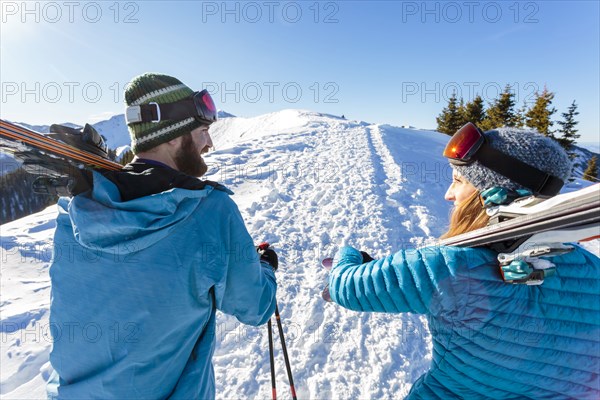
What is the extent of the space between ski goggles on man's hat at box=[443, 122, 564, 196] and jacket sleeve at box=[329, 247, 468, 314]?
1.35ft

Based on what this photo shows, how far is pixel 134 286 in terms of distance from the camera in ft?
4.36

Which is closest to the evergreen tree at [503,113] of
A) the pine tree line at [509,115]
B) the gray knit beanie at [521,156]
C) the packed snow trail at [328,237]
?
the pine tree line at [509,115]

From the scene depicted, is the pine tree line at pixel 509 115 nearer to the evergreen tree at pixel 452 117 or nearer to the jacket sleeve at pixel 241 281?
the evergreen tree at pixel 452 117

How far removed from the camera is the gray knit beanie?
4.07 feet

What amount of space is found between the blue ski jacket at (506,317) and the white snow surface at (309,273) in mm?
2367

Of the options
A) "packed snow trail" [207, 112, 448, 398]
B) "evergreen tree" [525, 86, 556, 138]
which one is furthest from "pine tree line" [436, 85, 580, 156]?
"packed snow trail" [207, 112, 448, 398]

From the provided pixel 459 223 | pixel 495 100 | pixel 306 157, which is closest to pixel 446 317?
pixel 459 223

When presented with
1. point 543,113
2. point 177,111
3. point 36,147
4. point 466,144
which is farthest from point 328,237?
point 543,113

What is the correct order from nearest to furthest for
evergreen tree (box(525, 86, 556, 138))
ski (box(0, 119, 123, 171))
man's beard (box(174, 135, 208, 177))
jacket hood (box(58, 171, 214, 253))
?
jacket hood (box(58, 171, 214, 253)) → ski (box(0, 119, 123, 171)) → man's beard (box(174, 135, 208, 177)) → evergreen tree (box(525, 86, 556, 138))

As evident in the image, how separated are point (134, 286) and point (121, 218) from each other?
0.32 m

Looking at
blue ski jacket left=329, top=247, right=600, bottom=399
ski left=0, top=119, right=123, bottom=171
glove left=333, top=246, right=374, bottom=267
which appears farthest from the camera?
glove left=333, top=246, right=374, bottom=267

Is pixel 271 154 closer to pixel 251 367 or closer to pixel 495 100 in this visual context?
pixel 251 367

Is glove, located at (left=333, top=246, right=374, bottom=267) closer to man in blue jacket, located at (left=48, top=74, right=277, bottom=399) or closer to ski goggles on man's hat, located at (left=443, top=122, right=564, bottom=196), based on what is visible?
man in blue jacket, located at (left=48, top=74, right=277, bottom=399)

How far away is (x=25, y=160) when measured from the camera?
5.26 feet
